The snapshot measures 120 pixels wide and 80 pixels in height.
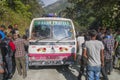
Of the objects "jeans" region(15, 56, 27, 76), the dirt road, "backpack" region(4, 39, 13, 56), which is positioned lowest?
the dirt road

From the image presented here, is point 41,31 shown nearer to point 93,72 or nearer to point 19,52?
point 19,52

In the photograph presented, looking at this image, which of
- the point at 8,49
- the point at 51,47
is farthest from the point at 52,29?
the point at 8,49

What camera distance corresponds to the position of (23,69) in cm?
1164

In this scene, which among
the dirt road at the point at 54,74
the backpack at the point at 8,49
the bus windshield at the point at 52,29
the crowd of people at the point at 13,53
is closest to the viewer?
the backpack at the point at 8,49

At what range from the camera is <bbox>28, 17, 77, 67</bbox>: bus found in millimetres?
13383

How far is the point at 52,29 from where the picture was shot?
550 inches

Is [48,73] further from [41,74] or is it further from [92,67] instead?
[92,67]

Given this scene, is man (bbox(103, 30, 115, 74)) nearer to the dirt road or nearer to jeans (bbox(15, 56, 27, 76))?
the dirt road

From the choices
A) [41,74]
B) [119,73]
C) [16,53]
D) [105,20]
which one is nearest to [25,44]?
[16,53]

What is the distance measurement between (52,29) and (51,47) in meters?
0.97

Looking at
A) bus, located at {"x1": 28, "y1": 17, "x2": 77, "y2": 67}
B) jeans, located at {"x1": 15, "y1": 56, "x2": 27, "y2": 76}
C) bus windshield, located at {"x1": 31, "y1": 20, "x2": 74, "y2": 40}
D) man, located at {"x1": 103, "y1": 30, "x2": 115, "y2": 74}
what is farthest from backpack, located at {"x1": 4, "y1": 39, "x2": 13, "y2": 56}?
man, located at {"x1": 103, "y1": 30, "x2": 115, "y2": 74}

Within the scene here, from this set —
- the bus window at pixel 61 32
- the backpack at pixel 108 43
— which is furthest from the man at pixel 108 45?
the bus window at pixel 61 32

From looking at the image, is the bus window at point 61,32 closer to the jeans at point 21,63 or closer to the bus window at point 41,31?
the bus window at point 41,31

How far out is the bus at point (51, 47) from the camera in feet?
43.9
